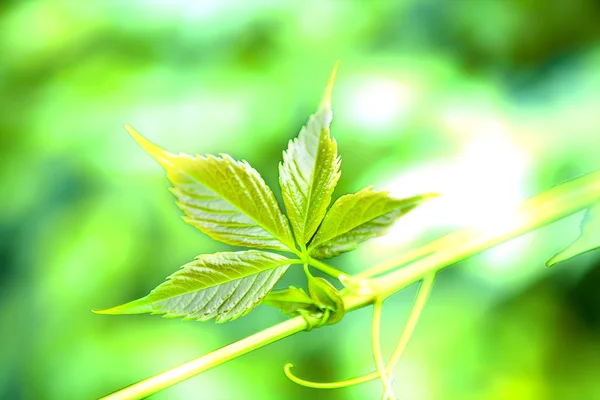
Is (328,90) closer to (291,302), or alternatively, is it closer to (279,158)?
(291,302)

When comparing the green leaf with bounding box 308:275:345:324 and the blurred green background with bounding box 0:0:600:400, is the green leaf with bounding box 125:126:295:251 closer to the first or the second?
the green leaf with bounding box 308:275:345:324

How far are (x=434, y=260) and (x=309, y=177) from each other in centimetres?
6

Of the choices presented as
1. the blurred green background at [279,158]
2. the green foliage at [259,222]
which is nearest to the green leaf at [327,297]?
the green foliage at [259,222]

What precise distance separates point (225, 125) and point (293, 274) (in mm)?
186

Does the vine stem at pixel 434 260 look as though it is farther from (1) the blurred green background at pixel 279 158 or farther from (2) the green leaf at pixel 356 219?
(1) the blurred green background at pixel 279 158

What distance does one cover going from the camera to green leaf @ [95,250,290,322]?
0.17 m

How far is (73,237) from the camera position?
646 mm

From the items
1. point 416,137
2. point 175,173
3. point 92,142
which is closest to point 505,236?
point 175,173

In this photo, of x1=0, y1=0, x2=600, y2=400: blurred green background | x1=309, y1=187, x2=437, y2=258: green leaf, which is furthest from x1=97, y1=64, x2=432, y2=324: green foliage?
x1=0, y1=0, x2=600, y2=400: blurred green background

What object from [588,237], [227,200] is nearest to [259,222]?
[227,200]

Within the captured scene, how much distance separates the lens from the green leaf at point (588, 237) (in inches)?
8.6

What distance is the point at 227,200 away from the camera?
7.1 inches

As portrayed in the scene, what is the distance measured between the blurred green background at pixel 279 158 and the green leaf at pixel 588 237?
0.26 meters

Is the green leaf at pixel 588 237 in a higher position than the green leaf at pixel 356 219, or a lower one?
lower
